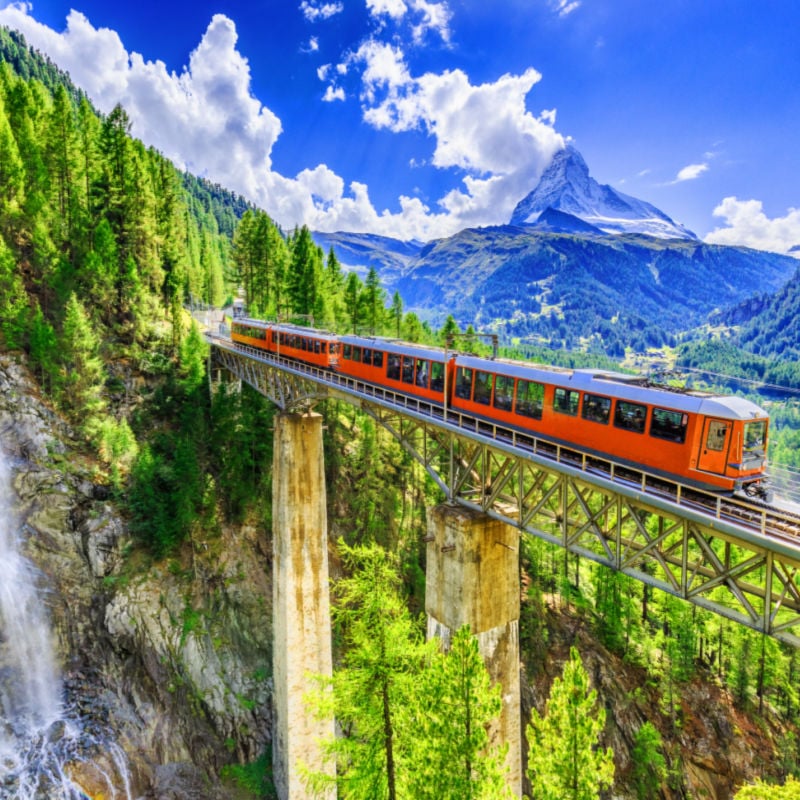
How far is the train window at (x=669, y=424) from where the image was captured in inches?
419

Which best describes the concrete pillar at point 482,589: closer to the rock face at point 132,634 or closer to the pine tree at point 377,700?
the pine tree at point 377,700

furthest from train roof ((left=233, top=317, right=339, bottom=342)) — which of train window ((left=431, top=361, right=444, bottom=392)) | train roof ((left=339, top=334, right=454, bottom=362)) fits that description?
train window ((left=431, top=361, right=444, bottom=392))

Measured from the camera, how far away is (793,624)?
7816 mm

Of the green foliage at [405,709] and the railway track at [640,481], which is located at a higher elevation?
the railway track at [640,481]

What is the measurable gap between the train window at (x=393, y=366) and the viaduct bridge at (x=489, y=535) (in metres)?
1.18

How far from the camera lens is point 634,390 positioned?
38.4 ft

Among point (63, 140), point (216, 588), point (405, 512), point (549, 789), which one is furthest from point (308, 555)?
point (63, 140)

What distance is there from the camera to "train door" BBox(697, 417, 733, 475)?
10055 millimetres

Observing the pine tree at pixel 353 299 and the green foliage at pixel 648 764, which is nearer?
the green foliage at pixel 648 764

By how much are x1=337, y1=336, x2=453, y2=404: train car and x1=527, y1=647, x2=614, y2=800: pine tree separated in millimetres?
9862

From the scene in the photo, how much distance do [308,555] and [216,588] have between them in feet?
25.8

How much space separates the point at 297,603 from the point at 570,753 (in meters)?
18.1

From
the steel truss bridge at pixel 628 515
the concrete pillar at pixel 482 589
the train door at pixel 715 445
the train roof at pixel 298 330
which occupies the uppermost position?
the train roof at pixel 298 330

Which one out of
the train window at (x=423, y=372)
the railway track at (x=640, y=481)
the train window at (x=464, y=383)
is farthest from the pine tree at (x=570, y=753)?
the train window at (x=423, y=372)
